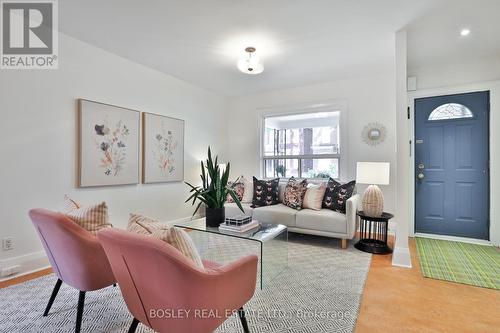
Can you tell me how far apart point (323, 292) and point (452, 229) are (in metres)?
2.68

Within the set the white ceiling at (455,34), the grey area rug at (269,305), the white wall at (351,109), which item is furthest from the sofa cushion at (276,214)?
the white ceiling at (455,34)

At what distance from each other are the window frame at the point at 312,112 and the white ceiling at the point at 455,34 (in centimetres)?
116

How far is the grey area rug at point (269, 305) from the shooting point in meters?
1.66

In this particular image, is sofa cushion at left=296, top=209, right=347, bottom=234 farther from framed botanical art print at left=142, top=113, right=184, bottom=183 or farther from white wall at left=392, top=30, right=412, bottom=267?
framed botanical art print at left=142, top=113, right=184, bottom=183

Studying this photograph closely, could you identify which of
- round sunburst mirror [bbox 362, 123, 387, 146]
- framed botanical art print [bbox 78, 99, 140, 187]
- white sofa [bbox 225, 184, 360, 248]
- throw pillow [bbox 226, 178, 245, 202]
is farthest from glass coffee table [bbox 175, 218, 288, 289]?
round sunburst mirror [bbox 362, 123, 387, 146]

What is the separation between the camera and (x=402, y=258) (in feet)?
8.76

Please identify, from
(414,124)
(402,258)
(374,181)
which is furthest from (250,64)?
(402,258)

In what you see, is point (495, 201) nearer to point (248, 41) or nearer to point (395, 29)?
point (395, 29)

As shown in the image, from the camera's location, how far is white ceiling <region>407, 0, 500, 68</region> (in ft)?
7.71

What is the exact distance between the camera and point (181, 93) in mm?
4234

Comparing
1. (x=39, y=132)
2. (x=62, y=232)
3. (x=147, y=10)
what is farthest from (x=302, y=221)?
(x=39, y=132)

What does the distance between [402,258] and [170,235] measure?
8.46ft

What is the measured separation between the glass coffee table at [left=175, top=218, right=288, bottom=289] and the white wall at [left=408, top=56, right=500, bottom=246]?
285cm

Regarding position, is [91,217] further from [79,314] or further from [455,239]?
[455,239]
